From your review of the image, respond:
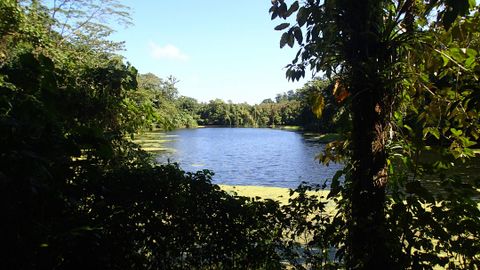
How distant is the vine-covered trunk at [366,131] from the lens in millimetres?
1732

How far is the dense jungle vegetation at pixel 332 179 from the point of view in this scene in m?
1.27

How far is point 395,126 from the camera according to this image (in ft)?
6.63

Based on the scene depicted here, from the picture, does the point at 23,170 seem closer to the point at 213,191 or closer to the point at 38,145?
the point at 38,145

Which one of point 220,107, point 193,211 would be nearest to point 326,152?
point 193,211

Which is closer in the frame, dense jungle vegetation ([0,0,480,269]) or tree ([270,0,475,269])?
dense jungle vegetation ([0,0,480,269])

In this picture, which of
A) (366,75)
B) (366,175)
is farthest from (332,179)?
(366,75)

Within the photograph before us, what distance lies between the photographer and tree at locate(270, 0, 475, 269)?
1.75 m

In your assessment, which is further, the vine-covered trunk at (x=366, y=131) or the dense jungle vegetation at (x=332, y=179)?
the vine-covered trunk at (x=366, y=131)

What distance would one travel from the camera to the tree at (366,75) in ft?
5.73

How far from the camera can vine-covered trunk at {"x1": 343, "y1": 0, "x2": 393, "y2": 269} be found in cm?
173

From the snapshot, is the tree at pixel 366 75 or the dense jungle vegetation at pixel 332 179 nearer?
the dense jungle vegetation at pixel 332 179

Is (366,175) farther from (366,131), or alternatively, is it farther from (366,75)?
(366,75)

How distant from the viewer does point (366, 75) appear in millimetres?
1761

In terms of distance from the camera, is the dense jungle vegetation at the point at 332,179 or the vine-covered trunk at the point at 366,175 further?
the vine-covered trunk at the point at 366,175
